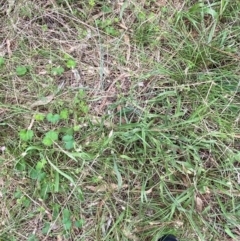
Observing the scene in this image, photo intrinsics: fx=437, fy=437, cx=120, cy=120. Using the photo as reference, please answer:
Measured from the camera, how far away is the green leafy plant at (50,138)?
2.00 meters

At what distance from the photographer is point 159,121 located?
2.09 metres

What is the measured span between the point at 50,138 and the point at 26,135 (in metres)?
0.11

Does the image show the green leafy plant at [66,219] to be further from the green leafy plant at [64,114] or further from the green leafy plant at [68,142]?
the green leafy plant at [64,114]

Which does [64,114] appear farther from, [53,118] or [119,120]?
[119,120]

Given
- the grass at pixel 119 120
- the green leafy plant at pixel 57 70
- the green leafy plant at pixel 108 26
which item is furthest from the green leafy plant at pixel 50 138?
the green leafy plant at pixel 108 26

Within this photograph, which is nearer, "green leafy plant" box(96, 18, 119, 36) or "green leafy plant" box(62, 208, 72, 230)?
"green leafy plant" box(62, 208, 72, 230)

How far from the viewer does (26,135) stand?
2018 millimetres

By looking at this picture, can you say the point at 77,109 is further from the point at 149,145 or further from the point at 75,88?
the point at 149,145

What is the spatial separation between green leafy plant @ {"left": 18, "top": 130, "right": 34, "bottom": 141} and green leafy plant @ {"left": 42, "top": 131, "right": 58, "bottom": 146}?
65 mm

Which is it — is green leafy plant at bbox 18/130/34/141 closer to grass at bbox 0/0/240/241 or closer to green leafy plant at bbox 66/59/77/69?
grass at bbox 0/0/240/241

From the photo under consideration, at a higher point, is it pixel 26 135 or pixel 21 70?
pixel 21 70

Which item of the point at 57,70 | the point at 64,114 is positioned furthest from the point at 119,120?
the point at 57,70

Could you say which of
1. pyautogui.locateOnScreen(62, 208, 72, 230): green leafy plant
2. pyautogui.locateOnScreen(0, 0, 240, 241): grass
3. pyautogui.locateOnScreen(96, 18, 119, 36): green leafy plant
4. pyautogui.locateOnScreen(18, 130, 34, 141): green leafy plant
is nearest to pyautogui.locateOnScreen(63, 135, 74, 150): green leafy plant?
pyautogui.locateOnScreen(0, 0, 240, 241): grass

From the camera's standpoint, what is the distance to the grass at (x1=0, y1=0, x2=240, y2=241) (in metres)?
2.00
